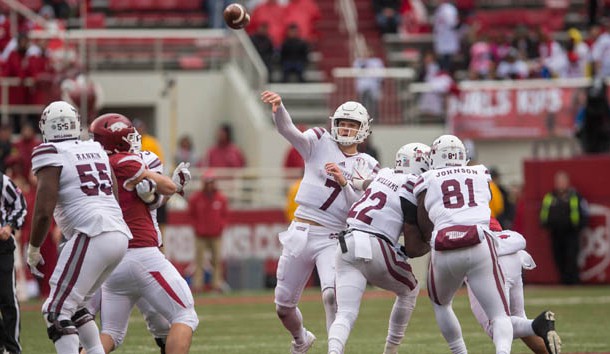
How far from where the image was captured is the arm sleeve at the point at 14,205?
1079cm

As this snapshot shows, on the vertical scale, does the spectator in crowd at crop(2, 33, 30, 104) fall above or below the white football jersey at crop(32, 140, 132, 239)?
below

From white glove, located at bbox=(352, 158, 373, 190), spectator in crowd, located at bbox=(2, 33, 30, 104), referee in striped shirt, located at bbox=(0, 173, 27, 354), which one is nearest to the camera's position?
white glove, located at bbox=(352, 158, 373, 190)

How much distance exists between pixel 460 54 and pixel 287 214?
6.99 metres

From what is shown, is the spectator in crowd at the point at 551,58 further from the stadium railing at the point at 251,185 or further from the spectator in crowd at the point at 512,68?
the stadium railing at the point at 251,185

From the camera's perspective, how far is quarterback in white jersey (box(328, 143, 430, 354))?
952cm

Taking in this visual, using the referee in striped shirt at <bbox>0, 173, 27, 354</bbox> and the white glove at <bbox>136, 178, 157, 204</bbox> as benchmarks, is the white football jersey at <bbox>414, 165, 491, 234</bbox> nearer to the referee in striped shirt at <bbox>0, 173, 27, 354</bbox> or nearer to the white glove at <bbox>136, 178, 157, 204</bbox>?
the white glove at <bbox>136, 178, 157, 204</bbox>

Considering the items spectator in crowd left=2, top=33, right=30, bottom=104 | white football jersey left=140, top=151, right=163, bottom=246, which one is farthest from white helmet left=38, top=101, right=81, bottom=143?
spectator in crowd left=2, top=33, right=30, bottom=104

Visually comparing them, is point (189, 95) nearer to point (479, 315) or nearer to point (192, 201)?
point (192, 201)

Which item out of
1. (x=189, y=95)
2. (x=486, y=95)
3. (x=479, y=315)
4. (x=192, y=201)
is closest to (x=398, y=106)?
(x=486, y=95)

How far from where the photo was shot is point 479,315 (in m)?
9.70

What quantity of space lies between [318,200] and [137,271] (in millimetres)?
2044

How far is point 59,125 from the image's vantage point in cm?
889

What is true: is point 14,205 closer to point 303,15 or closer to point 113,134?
point 113,134

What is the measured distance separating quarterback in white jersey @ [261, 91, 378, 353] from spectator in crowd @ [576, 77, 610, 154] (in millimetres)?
10729
